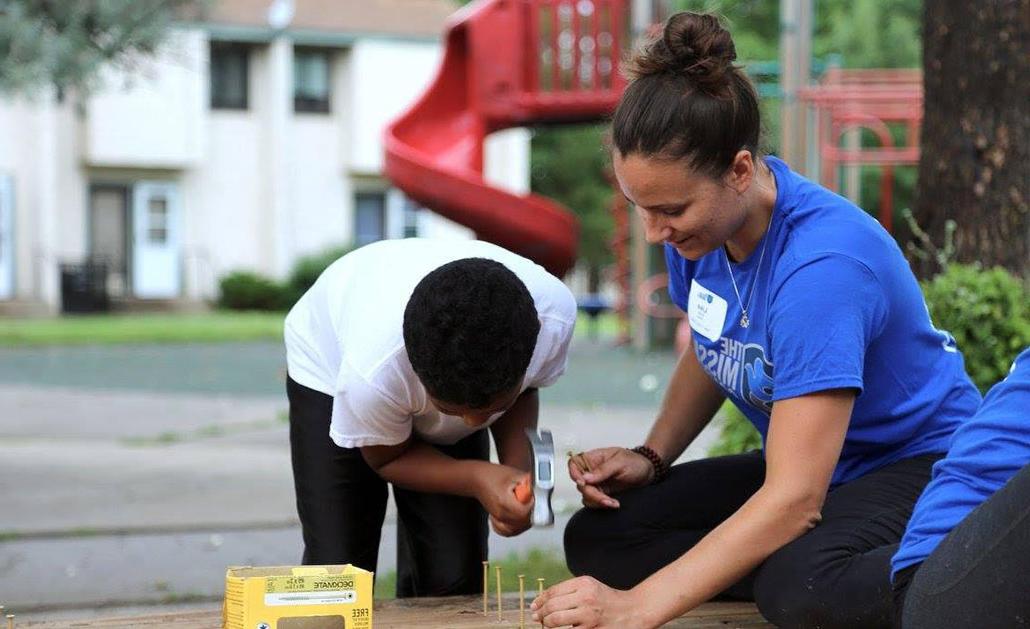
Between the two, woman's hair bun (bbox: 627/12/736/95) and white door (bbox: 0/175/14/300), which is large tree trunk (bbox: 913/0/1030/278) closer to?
woman's hair bun (bbox: 627/12/736/95)

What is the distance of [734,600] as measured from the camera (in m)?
3.26

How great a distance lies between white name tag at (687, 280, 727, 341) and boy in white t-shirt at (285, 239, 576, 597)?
31cm

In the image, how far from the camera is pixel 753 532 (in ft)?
8.65

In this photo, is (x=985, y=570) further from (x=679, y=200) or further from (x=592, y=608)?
(x=679, y=200)

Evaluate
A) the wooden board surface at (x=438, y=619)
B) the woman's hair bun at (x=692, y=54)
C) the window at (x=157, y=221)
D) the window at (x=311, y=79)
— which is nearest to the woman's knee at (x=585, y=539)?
the wooden board surface at (x=438, y=619)

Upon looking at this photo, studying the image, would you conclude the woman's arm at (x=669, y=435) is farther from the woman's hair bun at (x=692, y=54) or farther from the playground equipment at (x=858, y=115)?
the playground equipment at (x=858, y=115)

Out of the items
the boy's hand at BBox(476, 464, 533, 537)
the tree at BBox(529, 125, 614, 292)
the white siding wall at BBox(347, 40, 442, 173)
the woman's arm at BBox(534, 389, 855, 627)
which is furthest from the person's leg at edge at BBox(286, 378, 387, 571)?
the tree at BBox(529, 125, 614, 292)

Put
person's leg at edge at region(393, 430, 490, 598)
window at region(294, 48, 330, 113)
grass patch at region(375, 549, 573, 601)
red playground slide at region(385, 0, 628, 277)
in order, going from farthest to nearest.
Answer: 1. window at region(294, 48, 330, 113)
2. red playground slide at region(385, 0, 628, 277)
3. grass patch at region(375, 549, 573, 601)
4. person's leg at edge at region(393, 430, 490, 598)

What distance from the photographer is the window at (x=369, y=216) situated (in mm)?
30484

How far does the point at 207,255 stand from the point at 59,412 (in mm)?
18486

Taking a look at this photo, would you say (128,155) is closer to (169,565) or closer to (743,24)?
A: (743,24)

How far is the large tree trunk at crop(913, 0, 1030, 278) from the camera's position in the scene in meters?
4.95

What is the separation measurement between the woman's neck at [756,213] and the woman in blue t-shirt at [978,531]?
63 cm

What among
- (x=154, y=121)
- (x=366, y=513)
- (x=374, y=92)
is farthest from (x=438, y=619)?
(x=374, y=92)
